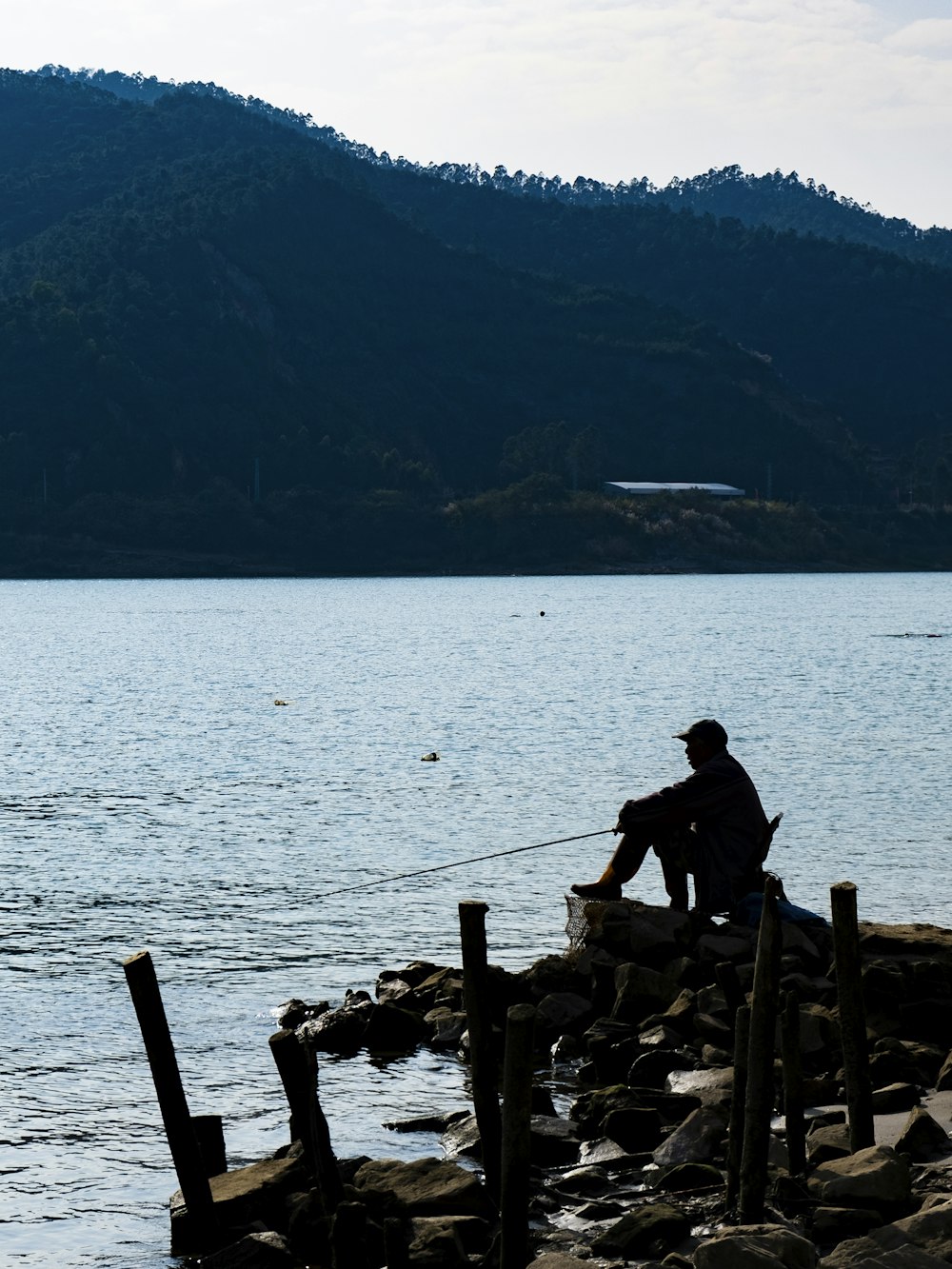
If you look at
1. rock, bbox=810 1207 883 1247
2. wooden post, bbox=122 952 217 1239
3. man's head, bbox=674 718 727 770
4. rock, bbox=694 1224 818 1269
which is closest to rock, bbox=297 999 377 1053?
man's head, bbox=674 718 727 770

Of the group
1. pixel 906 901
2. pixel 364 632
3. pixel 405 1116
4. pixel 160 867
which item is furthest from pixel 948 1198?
pixel 364 632

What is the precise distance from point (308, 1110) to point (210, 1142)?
69.9 inches

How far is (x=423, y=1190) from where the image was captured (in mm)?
10422

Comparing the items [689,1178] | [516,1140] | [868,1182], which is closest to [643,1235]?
[689,1178]

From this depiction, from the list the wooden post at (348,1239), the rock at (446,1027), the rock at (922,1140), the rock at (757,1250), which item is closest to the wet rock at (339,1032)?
the rock at (446,1027)

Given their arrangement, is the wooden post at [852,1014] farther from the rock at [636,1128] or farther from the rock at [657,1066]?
the rock at [657,1066]

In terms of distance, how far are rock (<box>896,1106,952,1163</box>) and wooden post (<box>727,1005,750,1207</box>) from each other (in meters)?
1.15

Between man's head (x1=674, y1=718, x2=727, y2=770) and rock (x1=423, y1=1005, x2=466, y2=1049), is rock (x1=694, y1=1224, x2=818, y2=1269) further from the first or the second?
man's head (x1=674, y1=718, x2=727, y2=770)

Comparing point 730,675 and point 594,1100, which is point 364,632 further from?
point 594,1100

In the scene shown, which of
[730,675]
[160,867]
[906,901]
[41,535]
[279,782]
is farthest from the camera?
[41,535]

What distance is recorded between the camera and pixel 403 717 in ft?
180

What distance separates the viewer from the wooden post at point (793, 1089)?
1064 cm

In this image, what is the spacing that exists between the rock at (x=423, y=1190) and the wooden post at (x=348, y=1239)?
1.47ft

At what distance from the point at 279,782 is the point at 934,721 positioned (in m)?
22.1
